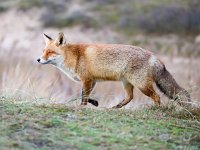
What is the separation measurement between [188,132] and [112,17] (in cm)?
2698

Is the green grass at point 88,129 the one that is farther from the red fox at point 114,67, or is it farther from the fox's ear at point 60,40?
the fox's ear at point 60,40

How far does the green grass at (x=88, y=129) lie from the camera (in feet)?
22.2

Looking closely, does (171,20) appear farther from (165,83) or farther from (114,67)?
(165,83)

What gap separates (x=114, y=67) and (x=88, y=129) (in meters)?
3.05

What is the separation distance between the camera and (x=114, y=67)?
1015cm

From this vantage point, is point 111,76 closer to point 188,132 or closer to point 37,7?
point 188,132

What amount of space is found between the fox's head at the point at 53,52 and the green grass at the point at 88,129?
2603mm

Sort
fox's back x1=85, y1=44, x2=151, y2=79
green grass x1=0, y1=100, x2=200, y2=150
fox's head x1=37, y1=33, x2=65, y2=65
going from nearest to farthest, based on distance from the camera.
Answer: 1. green grass x1=0, y1=100, x2=200, y2=150
2. fox's back x1=85, y1=44, x2=151, y2=79
3. fox's head x1=37, y1=33, x2=65, y2=65

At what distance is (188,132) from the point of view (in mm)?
7645

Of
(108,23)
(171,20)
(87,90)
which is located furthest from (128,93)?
Answer: (171,20)

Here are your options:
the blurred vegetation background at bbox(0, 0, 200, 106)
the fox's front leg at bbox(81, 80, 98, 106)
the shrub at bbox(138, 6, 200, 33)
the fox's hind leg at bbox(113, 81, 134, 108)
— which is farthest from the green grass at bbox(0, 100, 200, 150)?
the shrub at bbox(138, 6, 200, 33)

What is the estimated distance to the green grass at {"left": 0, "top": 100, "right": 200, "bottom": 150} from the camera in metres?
6.77

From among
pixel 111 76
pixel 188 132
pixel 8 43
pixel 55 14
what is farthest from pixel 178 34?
pixel 188 132

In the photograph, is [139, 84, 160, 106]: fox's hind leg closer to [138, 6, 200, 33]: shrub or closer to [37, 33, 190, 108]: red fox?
[37, 33, 190, 108]: red fox
